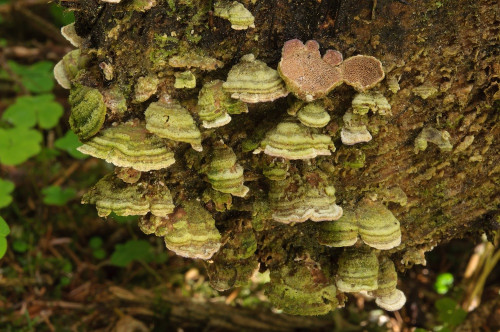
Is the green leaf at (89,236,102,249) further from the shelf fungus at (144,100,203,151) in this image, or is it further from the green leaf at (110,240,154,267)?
the shelf fungus at (144,100,203,151)

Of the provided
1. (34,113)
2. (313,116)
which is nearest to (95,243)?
(34,113)

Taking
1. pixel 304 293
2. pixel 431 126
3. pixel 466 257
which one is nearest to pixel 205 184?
pixel 304 293

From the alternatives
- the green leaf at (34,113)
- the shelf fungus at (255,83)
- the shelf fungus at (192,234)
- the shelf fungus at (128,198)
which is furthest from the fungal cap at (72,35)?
the green leaf at (34,113)

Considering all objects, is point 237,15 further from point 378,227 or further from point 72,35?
point 378,227

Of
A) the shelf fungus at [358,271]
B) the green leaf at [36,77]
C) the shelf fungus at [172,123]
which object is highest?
the shelf fungus at [172,123]

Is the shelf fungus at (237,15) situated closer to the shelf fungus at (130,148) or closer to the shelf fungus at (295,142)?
the shelf fungus at (295,142)

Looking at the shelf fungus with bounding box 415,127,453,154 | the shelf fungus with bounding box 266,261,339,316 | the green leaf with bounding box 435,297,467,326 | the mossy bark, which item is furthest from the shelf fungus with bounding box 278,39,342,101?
the green leaf with bounding box 435,297,467,326
